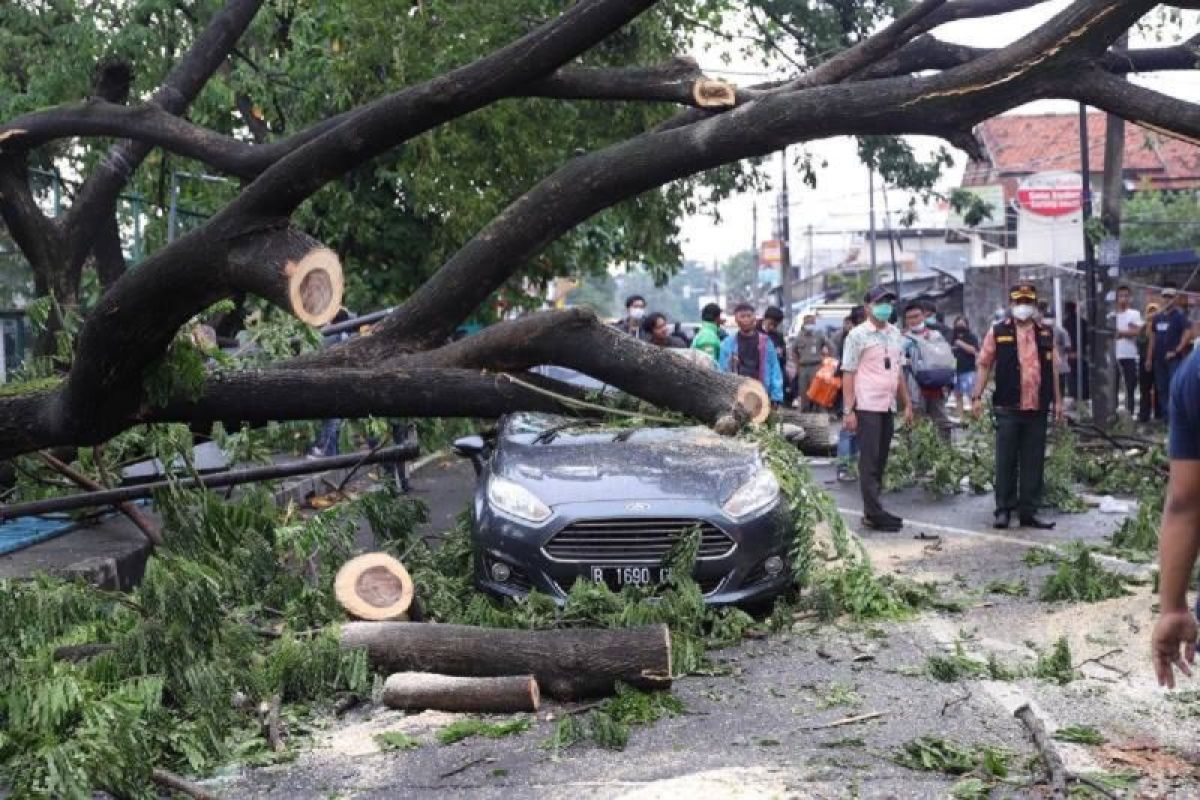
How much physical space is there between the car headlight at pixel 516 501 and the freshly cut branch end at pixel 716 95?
8.45 feet

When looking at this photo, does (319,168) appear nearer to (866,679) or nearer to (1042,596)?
(866,679)

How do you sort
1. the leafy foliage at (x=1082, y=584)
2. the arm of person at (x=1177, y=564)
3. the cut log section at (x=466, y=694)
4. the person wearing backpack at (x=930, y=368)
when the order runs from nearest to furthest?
the arm of person at (x=1177, y=564), the cut log section at (x=466, y=694), the leafy foliage at (x=1082, y=584), the person wearing backpack at (x=930, y=368)

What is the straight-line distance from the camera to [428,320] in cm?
671

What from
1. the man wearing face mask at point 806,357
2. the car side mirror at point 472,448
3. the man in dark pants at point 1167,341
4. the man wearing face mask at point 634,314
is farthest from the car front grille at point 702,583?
the man wearing face mask at point 806,357

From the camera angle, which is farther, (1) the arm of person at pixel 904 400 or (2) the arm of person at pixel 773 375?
(2) the arm of person at pixel 773 375

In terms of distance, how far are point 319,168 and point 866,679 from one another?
3655mm

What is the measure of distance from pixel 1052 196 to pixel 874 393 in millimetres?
15377

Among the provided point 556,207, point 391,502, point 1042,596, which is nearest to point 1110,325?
point 1042,596

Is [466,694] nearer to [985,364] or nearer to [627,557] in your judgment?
[627,557]

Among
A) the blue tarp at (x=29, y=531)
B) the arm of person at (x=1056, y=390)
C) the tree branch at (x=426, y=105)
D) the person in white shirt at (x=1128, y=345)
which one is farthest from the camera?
the person in white shirt at (x=1128, y=345)

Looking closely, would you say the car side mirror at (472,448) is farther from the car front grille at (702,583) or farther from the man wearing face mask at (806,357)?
the man wearing face mask at (806,357)

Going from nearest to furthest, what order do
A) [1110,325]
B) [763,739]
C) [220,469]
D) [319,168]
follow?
[319,168] → [763,739] → [220,469] → [1110,325]

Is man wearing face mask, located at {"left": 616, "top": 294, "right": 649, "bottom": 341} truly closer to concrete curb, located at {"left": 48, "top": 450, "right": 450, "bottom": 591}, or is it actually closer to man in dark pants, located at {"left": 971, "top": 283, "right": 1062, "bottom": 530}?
man in dark pants, located at {"left": 971, "top": 283, "right": 1062, "bottom": 530}

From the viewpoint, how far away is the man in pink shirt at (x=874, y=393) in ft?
40.5
